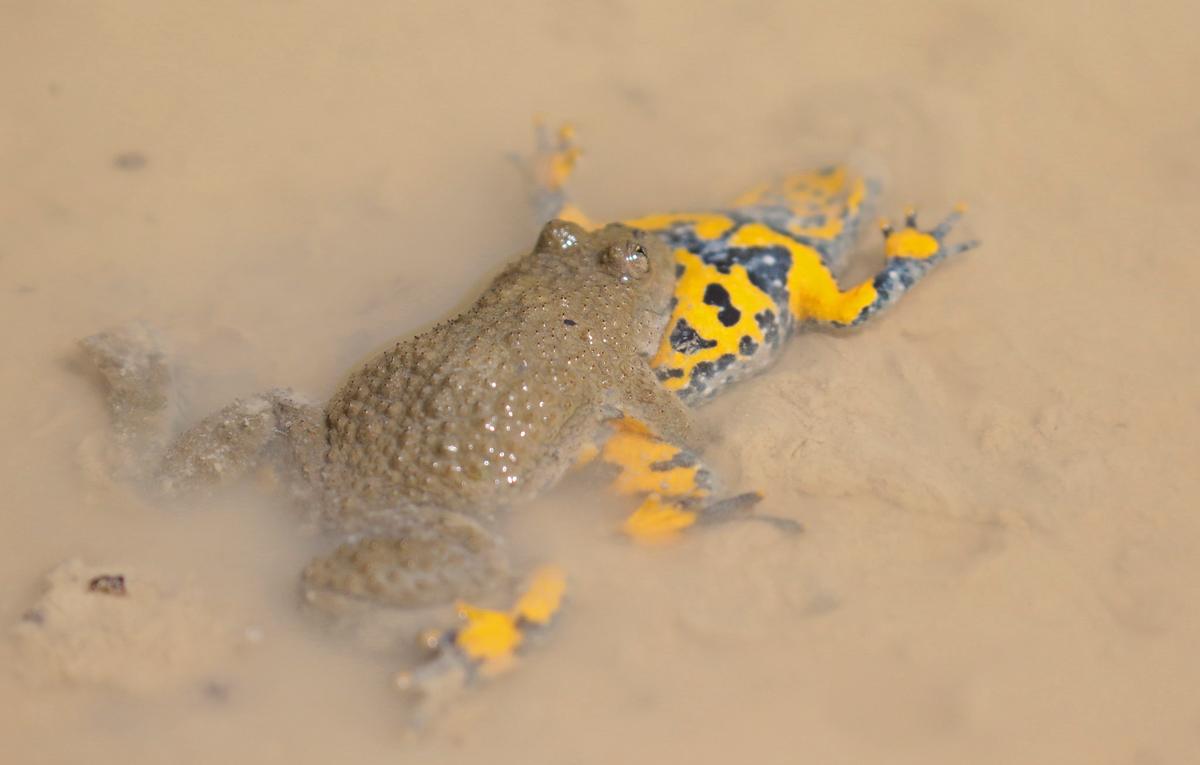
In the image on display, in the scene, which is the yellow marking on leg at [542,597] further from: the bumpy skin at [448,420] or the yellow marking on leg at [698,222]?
the yellow marking on leg at [698,222]

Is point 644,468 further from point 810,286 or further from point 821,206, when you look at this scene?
point 821,206

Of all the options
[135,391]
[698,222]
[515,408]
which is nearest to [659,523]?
[515,408]

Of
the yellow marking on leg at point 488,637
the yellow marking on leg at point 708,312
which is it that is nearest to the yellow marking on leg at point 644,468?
the yellow marking on leg at point 708,312

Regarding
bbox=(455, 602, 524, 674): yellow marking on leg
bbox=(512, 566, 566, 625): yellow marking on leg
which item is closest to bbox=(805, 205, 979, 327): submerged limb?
bbox=(512, 566, 566, 625): yellow marking on leg

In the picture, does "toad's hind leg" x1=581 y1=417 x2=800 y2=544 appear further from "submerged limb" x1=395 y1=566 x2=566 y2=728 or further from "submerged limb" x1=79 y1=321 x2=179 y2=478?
"submerged limb" x1=79 y1=321 x2=179 y2=478

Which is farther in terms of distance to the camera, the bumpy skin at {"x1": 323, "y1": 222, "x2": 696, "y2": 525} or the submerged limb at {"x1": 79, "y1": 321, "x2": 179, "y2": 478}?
the submerged limb at {"x1": 79, "y1": 321, "x2": 179, "y2": 478}
